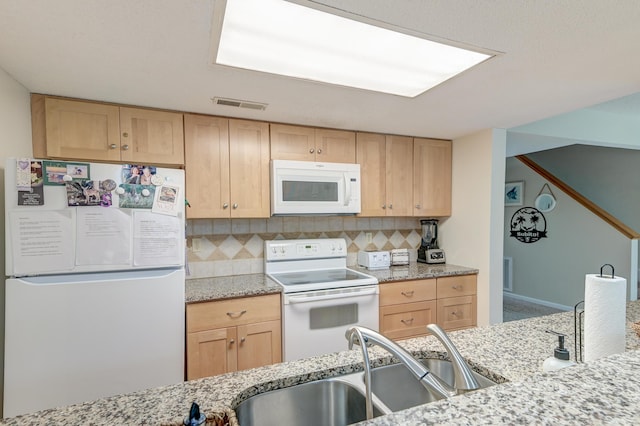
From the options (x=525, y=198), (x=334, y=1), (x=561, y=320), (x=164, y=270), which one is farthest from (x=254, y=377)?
(x=525, y=198)

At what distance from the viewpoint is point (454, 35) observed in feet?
4.23

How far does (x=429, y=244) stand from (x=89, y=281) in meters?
2.81

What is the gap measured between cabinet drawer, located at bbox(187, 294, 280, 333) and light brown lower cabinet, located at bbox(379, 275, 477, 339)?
0.89m

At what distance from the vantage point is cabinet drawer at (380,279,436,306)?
252 cm

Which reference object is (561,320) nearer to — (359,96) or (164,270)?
(359,96)

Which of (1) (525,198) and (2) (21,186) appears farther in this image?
(1) (525,198)

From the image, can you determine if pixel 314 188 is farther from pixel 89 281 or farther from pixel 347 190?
pixel 89 281

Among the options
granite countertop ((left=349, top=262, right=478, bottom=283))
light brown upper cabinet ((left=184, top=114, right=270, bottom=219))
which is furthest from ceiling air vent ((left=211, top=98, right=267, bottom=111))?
granite countertop ((left=349, top=262, right=478, bottom=283))

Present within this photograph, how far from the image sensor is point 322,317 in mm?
2273

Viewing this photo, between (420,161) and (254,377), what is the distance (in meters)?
2.59

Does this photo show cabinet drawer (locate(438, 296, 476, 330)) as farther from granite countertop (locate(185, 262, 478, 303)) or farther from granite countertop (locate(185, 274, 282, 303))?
granite countertop (locate(185, 274, 282, 303))

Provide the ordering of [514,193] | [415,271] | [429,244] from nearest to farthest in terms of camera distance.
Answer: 1. [415,271]
2. [429,244]
3. [514,193]

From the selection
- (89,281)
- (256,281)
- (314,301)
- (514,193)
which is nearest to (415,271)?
(314,301)

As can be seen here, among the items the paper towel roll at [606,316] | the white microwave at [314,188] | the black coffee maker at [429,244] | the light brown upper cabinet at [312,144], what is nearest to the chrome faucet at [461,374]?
the paper towel roll at [606,316]
